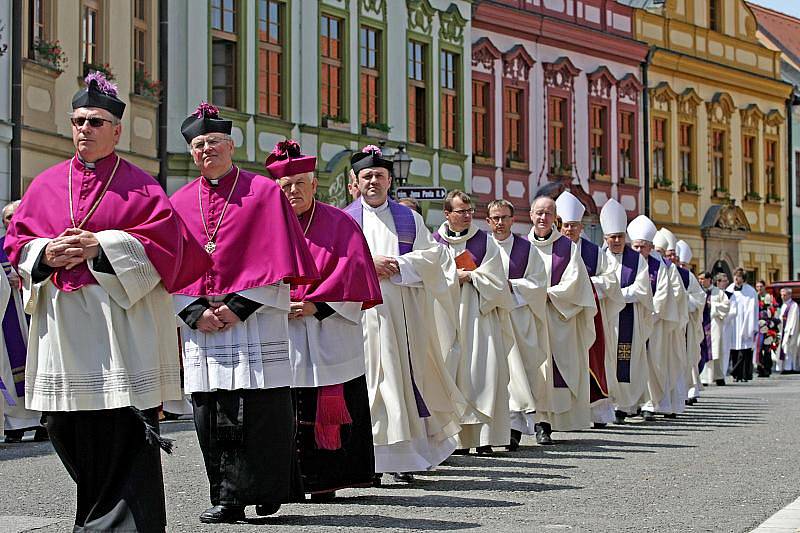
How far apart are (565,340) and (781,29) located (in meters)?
41.2

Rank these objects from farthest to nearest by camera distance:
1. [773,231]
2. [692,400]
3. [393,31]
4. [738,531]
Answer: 1. [773,231]
2. [393,31]
3. [692,400]
4. [738,531]

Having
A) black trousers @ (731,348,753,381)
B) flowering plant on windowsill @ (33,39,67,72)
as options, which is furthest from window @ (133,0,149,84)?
black trousers @ (731,348,753,381)

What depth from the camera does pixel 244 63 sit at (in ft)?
86.6

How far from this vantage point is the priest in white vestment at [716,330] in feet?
93.5

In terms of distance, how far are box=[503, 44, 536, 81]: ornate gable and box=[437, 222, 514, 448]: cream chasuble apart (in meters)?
21.9

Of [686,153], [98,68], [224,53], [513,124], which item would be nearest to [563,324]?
[98,68]

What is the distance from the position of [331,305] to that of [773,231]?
39177 millimetres

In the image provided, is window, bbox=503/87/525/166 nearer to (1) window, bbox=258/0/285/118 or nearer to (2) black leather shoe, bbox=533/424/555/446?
(1) window, bbox=258/0/285/118

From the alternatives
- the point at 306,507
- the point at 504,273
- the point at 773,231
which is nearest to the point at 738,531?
the point at 306,507

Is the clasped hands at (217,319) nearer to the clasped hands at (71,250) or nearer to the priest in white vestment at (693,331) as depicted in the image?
the clasped hands at (71,250)

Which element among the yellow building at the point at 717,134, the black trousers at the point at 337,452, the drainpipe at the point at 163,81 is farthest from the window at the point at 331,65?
the black trousers at the point at 337,452

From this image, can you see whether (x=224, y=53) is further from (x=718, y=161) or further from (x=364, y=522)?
(x=718, y=161)

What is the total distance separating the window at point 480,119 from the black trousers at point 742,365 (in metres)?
6.67

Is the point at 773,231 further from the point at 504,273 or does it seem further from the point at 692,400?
the point at 504,273
